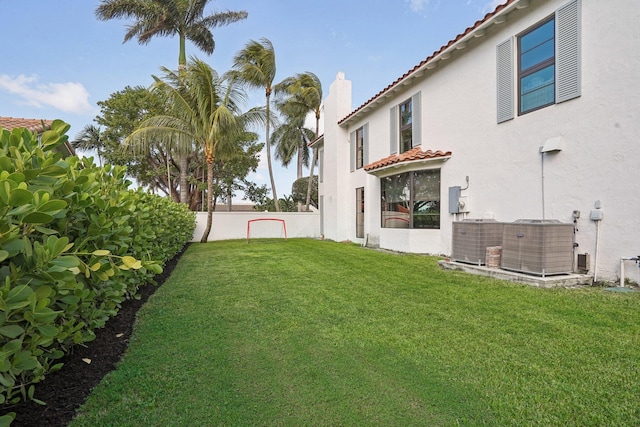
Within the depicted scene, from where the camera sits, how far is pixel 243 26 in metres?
22.0

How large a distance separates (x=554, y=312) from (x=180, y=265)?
7.66m

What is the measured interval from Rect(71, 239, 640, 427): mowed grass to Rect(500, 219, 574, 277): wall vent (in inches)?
21.7

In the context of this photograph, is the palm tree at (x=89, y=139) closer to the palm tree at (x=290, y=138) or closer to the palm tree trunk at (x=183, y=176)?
the palm tree trunk at (x=183, y=176)

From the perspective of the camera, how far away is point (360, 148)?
552 inches

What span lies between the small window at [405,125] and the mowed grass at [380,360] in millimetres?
6623

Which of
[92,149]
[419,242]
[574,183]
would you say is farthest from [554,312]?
[92,149]

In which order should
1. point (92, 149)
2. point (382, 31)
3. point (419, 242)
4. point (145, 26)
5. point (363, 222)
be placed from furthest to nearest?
point (92, 149), point (145, 26), point (363, 222), point (382, 31), point (419, 242)

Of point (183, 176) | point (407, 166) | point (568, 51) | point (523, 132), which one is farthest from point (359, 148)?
point (183, 176)

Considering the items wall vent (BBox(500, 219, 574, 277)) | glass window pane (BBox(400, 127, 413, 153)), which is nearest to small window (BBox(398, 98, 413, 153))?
glass window pane (BBox(400, 127, 413, 153))

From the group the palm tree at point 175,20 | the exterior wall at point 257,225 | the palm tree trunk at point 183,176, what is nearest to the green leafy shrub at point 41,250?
the exterior wall at point 257,225

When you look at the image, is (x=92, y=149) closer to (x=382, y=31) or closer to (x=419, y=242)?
(x=382, y=31)

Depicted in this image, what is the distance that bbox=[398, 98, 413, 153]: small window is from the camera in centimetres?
1073

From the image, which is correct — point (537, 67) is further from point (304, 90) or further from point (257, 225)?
point (304, 90)

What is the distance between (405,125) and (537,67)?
4578mm
